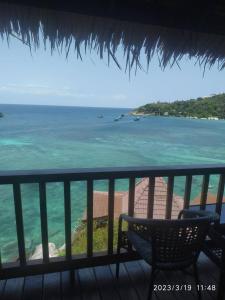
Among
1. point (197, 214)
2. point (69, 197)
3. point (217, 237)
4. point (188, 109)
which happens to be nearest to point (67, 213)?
point (69, 197)

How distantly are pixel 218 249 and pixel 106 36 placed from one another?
1.65 metres

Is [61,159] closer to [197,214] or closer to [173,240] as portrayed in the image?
[197,214]

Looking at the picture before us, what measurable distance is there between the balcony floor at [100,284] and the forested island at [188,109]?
36798mm

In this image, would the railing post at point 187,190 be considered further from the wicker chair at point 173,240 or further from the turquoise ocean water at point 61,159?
the turquoise ocean water at point 61,159

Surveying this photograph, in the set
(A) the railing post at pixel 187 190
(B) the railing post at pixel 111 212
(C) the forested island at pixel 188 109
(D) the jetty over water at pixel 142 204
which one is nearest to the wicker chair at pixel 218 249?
(A) the railing post at pixel 187 190

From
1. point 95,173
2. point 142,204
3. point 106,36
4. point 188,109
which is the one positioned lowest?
point 142,204

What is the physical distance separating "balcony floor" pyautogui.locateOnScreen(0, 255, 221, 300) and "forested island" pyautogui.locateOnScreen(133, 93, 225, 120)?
121 ft

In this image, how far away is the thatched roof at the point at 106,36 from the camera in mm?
1401

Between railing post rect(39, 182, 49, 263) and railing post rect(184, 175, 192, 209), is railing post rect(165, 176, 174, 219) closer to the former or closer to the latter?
railing post rect(184, 175, 192, 209)

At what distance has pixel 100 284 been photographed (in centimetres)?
171

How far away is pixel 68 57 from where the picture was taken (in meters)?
1.67

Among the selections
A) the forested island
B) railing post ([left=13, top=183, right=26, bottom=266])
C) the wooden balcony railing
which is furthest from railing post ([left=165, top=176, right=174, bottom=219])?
the forested island

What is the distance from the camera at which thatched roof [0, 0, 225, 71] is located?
4.60 feet

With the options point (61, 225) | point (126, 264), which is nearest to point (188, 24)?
point (126, 264)
